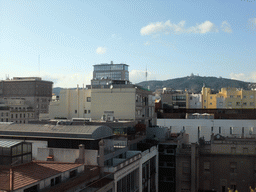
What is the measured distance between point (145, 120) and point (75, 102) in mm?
16348

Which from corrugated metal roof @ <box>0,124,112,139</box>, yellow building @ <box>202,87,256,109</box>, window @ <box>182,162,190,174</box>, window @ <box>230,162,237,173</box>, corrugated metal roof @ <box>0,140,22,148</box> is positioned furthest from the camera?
yellow building @ <box>202,87,256,109</box>

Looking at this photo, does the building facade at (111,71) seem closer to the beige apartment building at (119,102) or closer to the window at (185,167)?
the beige apartment building at (119,102)

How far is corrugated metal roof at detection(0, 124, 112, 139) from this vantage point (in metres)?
37.9

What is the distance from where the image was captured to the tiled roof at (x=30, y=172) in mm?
22981

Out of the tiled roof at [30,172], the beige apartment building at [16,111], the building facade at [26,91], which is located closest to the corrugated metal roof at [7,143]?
the tiled roof at [30,172]

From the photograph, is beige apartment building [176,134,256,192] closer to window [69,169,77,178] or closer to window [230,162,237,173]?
window [230,162,237,173]

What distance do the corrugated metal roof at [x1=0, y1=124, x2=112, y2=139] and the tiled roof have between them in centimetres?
786

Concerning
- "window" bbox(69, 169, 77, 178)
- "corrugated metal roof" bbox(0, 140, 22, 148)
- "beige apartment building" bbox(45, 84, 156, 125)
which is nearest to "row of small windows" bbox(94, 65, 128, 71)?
"beige apartment building" bbox(45, 84, 156, 125)

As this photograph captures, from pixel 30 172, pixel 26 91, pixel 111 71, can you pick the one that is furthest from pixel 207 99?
pixel 30 172

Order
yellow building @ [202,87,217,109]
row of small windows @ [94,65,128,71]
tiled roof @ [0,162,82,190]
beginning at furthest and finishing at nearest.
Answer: row of small windows @ [94,65,128,71], yellow building @ [202,87,217,109], tiled roof @ [0,162,82,190]

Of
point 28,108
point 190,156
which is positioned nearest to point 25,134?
point 190,156

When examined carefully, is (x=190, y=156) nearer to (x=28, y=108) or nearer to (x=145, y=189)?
(x=145, y=189)

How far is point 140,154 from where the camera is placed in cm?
4322

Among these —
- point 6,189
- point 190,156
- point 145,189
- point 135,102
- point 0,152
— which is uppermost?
point 135,102
